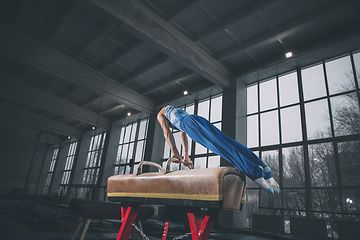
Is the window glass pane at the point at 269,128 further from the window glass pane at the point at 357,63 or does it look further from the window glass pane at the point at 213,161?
the window glass pane at the point at 357,63

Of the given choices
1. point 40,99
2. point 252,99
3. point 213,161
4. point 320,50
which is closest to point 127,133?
point 40,99

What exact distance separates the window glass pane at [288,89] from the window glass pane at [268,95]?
10.0 inches

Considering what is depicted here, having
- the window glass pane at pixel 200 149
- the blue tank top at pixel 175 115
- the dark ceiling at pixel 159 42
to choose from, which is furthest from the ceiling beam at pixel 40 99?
the blue tank top at pixel 175 115

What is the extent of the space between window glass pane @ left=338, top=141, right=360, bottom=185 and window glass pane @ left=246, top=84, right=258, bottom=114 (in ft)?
11.4

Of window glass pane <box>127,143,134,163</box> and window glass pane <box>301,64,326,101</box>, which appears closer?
window glass pane <box>301,64,326,101</box>

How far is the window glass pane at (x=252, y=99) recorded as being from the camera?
9771mm

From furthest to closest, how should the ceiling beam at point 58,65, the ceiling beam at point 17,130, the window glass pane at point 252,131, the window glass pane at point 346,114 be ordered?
the ceiling beam at point 17,130 → the window glass pane at point 252,131 → the ceiling beam at point 58,65 → the window glass pane at point 346,114

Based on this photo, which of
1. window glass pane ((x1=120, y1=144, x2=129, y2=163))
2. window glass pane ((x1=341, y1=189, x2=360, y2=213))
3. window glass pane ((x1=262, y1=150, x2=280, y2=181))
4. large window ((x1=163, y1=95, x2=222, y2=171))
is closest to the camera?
window glass pane ((x1=341, y1=189, x2=360, y2=213))

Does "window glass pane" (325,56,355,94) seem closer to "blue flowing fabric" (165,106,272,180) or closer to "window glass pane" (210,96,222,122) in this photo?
"window glass pane" (210,96,222,122)

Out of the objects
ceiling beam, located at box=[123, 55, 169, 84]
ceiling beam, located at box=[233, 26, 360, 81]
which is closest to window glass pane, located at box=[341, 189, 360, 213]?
ceiling beam, located at box=[233, 26, 360, 81]

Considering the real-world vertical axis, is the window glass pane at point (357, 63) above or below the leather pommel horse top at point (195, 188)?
above

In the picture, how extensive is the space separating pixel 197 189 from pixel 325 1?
7.47 metres

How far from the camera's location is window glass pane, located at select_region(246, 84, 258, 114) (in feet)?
32.1

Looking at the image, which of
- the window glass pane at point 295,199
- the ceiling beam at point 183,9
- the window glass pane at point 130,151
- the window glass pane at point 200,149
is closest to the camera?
the ceiling beam at point 183,9
